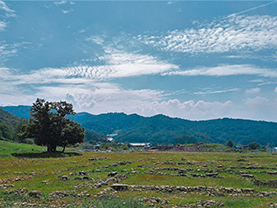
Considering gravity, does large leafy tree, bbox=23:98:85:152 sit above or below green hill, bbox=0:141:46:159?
above

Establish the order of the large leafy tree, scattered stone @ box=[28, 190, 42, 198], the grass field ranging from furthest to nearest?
the large leafy tree
scattered stone @ box=[28, 190, 42, 198]
the grass field

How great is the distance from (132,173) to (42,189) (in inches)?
390

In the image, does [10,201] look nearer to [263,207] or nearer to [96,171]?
[96,171]

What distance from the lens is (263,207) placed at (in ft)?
42.4

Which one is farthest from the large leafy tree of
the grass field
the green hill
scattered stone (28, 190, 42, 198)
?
scattered stone (28, 190, 42, 198)

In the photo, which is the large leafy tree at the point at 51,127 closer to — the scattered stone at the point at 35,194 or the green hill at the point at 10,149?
the green hill at the point at 10,149

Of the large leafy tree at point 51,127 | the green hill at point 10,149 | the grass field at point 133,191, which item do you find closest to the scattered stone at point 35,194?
the grass field at point 133,191

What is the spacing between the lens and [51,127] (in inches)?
1949

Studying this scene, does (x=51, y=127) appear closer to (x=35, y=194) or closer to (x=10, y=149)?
(x=10, y=149)

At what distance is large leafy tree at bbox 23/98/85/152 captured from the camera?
4916 centimetres

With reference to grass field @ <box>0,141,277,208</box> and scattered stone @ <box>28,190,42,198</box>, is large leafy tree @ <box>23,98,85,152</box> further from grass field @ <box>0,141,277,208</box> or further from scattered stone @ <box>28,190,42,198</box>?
scattered stone @ <box>28,190,42,198</box>

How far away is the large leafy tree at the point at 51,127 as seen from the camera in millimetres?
49156

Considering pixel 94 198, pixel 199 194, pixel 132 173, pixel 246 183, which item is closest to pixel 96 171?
pixel 132 173

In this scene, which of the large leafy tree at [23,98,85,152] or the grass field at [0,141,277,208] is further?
the large leafy tree at [23,98,85,152]
